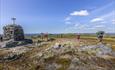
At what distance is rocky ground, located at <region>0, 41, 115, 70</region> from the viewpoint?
4791 centimetres

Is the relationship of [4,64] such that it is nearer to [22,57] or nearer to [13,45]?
[22,57]

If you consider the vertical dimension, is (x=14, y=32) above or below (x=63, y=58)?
above

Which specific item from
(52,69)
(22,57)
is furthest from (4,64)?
(52,69)

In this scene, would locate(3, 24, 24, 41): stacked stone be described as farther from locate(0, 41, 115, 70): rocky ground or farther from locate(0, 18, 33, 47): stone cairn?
locate(0, 41, 115, 70): rocky ground

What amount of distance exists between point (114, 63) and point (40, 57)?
23.6 meters

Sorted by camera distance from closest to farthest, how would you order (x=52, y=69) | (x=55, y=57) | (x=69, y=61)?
1. (x=52, y=69)
2. (x=69, y=61)
3. (x=55, y=57)

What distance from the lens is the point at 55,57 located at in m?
53.7

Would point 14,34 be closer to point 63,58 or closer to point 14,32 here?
point 14,32

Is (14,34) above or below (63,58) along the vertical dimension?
above

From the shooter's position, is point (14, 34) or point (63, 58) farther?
point (14, 34)

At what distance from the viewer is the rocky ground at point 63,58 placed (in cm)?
4791

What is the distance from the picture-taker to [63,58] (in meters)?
52.3

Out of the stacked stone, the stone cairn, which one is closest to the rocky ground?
the stone cairn

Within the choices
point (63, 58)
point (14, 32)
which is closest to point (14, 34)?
point (14, 32)
